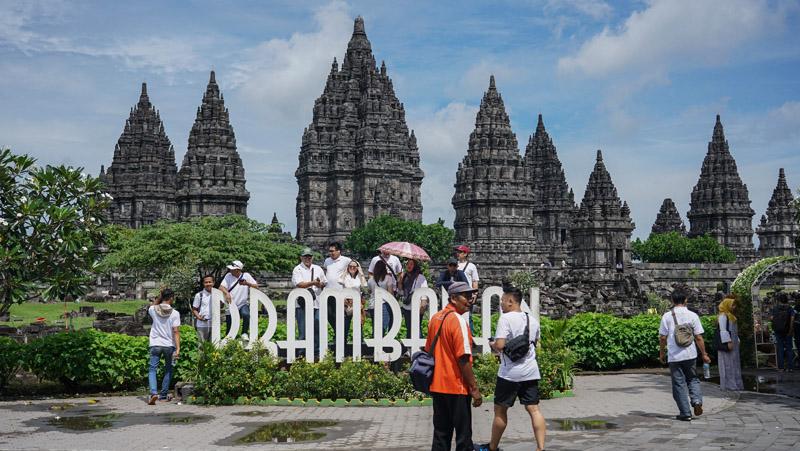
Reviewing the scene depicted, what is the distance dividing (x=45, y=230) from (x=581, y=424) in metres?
9.81

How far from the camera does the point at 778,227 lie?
9638cm

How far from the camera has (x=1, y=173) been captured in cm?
1611

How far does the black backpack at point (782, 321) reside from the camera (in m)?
20.1

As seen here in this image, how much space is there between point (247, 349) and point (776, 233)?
90.9 meters

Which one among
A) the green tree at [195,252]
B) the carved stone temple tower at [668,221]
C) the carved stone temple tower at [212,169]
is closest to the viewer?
the green tree at [195,252]

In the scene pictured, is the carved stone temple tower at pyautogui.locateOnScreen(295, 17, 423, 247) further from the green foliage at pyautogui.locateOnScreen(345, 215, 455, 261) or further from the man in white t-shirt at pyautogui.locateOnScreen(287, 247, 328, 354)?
the man in white t-shirt at pyautogui.locateOnScreen(287, 247, 328, 354)

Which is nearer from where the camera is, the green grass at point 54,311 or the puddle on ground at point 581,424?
the puddle on ground at point 581,424

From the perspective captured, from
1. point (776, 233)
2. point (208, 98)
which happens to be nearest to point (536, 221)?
point (776, 233)

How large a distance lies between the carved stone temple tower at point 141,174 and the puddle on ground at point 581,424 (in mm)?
87822

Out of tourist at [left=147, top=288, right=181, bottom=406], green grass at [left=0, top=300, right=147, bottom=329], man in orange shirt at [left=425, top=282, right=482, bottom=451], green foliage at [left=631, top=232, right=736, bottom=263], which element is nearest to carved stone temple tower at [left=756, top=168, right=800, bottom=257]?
green foliage at [left=631, top=232, right=736, bottom=263]

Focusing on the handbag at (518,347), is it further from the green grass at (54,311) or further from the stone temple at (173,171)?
the stone temple at (173,171)

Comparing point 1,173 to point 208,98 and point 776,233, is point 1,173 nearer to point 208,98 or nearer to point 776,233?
point 208,98

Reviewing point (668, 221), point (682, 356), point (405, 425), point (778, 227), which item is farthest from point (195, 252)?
point (668, 221)

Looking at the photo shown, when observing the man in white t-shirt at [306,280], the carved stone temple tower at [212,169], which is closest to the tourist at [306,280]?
the man in white t-shirt at [306,280]
